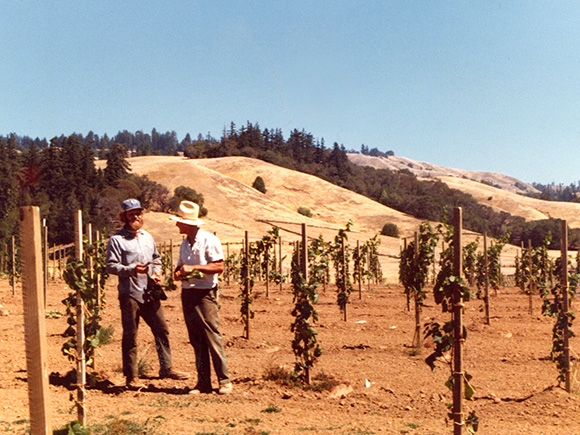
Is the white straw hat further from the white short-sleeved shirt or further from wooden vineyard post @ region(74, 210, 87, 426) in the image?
wooden vineyard post @ region(74, 210, 87, 426)

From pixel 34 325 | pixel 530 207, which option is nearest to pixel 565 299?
pixel 34 325

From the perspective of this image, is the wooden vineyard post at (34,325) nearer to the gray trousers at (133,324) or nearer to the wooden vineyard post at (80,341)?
the wooden vineyard post at (80,341)

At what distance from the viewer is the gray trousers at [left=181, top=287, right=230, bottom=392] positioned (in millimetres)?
5426

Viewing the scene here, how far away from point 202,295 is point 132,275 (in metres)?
0.65

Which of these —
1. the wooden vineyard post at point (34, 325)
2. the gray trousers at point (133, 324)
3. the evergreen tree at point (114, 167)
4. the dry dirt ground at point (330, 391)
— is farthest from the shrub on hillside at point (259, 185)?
the wooden vineyard post at point (34, 325)

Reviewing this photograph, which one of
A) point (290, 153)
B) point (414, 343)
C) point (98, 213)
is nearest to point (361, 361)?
point (414, 343)

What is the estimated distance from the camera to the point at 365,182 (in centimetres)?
8788

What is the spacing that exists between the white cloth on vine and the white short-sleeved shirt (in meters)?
0.30

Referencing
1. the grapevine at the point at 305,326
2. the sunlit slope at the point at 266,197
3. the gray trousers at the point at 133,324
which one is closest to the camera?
the gray trousers at the point at 133,324

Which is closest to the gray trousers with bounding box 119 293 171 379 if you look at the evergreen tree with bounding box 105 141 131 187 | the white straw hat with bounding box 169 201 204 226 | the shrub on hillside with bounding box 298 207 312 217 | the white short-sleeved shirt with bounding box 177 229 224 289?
the white short-sleeved shirt with bounding box 177 229 224 289

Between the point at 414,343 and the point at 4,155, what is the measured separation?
1844 inches

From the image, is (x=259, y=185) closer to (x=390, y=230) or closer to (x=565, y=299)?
(x=390, y=230)

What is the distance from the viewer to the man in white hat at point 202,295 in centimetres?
538

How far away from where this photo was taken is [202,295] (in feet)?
17.8
